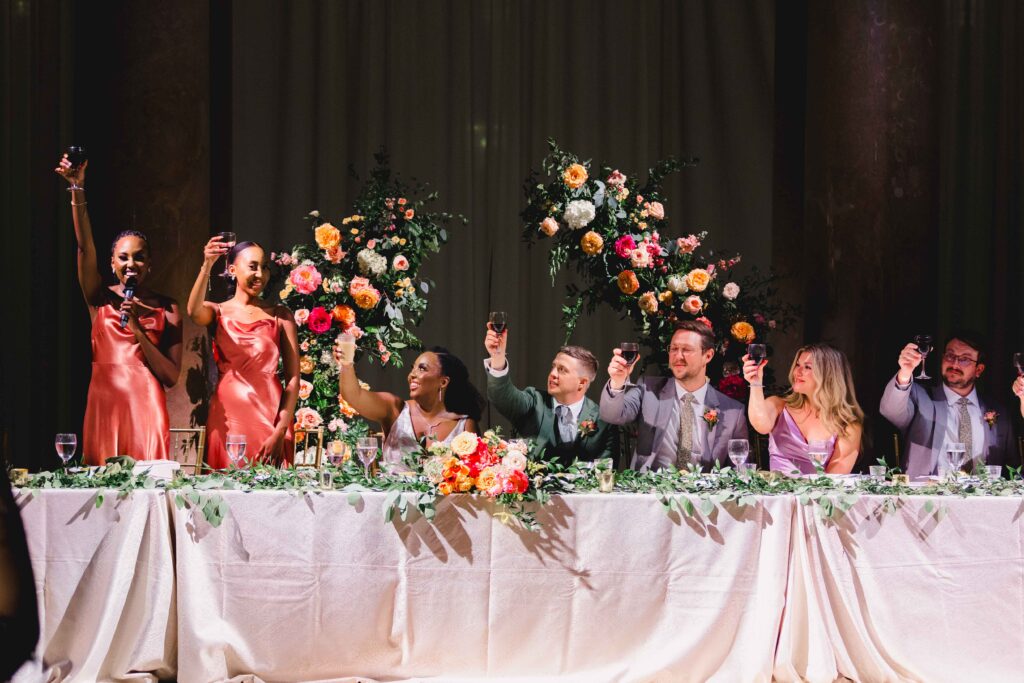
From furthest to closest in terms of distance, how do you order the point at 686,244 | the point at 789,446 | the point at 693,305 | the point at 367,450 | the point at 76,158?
the point at 686,244
the point at 693,305
the point at 789,446
the point at 76,158
the point at 367,450

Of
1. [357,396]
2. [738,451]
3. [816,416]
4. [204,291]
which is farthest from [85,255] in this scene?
[816,416]

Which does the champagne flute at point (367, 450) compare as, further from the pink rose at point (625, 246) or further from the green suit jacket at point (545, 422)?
the pink rose at point (625, 246)

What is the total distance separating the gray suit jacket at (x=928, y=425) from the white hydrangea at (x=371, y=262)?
8.53 feet

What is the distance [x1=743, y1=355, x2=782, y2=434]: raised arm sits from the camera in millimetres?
4742

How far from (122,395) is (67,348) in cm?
163

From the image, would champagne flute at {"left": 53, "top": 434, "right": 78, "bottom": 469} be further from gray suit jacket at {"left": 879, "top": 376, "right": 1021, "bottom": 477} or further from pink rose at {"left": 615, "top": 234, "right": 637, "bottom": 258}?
gray suit jacket at {"left": 879, "top": 376, "right": 1021, "bottom": 477}

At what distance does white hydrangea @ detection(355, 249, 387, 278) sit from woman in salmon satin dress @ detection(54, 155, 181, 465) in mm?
1003

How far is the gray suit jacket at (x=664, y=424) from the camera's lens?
5000mm

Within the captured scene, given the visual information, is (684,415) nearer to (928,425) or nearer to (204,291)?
(928,425)

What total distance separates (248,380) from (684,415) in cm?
222

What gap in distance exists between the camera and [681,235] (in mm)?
7973

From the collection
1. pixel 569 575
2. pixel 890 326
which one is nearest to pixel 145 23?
pixel 569 575

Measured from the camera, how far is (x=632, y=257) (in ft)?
16.9

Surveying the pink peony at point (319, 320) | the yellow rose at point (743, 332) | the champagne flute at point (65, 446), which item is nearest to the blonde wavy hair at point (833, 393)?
the yellow rose at point (743, 332)
